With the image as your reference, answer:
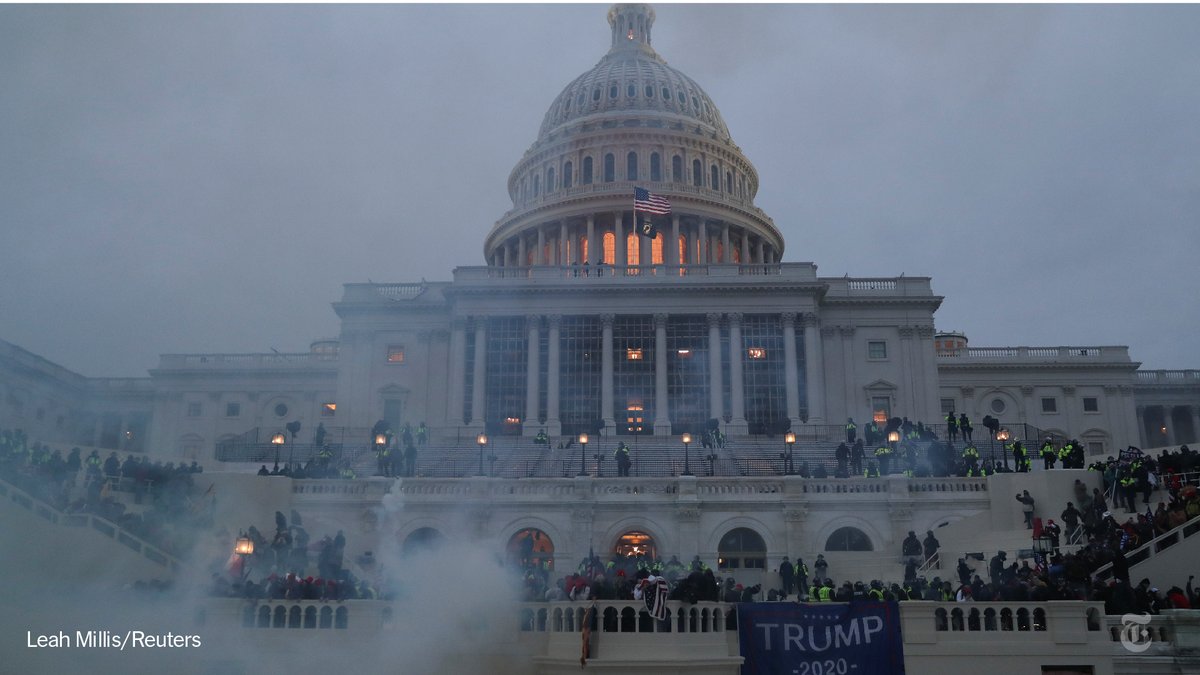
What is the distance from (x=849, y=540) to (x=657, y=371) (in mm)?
26326

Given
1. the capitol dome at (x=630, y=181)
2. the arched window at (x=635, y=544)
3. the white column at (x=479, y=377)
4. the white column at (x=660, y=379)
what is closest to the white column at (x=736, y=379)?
the white column at (x=660, y=379)

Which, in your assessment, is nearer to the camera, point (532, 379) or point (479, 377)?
point (532, 379)

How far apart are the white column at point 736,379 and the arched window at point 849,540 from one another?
74.0 feet

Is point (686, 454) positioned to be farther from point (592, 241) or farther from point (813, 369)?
point (592, 241)

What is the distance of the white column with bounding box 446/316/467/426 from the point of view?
63781 millimetres

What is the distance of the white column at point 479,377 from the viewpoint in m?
63.4

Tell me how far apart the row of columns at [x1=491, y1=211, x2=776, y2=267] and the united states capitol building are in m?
0.25

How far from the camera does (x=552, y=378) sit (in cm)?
6375

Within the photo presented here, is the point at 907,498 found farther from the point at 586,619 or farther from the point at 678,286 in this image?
the point at 678,286

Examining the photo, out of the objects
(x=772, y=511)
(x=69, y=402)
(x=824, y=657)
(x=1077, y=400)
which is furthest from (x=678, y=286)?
(x=824, y=657)

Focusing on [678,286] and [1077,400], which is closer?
[678,286]

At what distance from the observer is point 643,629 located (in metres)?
21.6

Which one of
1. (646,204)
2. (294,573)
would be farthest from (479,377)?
(294,573)

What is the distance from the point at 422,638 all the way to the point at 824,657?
8.12m
